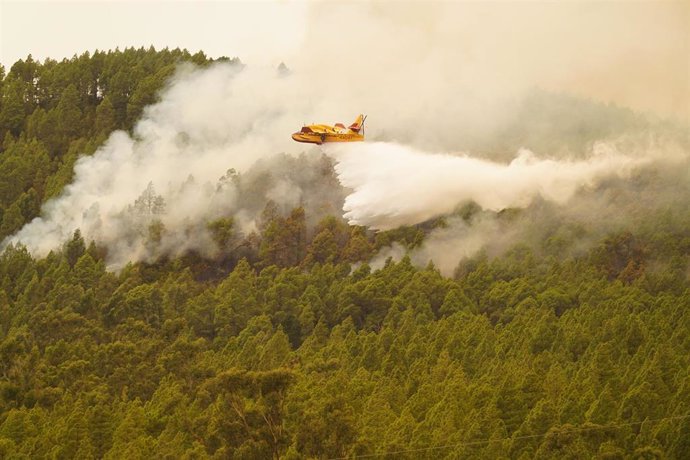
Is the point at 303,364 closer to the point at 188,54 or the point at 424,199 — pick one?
the point at 424,199

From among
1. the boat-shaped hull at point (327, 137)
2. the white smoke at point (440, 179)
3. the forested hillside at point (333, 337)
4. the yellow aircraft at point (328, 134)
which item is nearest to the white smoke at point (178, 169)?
the forested hillside at point (333, 337)

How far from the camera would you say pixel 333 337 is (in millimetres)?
106938

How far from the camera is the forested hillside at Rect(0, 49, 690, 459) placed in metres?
75.8

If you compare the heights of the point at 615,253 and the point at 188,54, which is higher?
the point at 188,54

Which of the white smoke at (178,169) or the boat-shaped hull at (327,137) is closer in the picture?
the boat-shaped hull at (327,137)

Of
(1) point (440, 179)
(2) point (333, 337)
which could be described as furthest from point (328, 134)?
(1) point (440, 179)

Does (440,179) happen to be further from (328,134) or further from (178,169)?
(178,169)

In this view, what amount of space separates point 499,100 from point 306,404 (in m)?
69.9

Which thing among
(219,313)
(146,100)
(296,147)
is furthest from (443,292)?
(146,100)

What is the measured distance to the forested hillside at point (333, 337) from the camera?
75.8m

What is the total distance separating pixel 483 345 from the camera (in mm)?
97562

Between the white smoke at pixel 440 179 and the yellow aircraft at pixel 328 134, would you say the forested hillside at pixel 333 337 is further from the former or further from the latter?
the yellow aircraft at pixel 328 134

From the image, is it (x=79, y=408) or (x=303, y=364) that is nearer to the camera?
(x=79, y=408)

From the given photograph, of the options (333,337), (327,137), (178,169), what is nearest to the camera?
(327,137)
